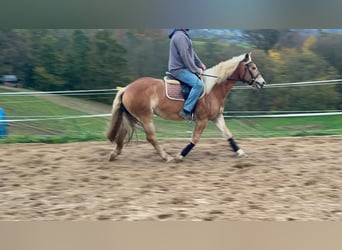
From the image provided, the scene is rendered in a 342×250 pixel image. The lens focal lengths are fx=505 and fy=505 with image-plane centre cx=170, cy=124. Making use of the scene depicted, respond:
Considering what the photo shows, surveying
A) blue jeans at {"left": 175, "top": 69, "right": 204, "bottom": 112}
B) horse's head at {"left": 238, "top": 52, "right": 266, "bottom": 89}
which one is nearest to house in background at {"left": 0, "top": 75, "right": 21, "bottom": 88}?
blue jeans at {"left": 175, "top": 69, "right": 204, "bottom": 112}

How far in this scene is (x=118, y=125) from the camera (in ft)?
7.55

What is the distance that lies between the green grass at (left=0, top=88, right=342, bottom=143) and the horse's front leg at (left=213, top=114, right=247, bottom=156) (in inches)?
A: 0.9

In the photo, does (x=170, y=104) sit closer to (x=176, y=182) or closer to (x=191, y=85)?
(x=191, y=85)

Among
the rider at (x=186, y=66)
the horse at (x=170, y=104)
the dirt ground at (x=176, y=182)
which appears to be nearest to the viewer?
the dirt ground at (x=176, y=182)

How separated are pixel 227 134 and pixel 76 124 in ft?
2.24

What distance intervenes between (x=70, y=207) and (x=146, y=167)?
1.26 feet

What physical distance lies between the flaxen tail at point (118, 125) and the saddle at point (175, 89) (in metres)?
0.22

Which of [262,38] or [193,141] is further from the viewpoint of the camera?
[193,141]

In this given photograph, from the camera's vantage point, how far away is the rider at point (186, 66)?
7.14 ft

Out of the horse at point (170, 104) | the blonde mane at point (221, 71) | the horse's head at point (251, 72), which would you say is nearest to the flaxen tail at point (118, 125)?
the horse at point (170, 104)

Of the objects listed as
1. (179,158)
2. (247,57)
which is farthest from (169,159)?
(247,57)

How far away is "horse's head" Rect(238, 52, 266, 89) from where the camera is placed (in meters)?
2.25

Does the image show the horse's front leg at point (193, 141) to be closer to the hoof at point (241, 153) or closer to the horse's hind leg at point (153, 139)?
the horse's hind leg at point (153, 139)

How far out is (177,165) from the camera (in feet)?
7.50
